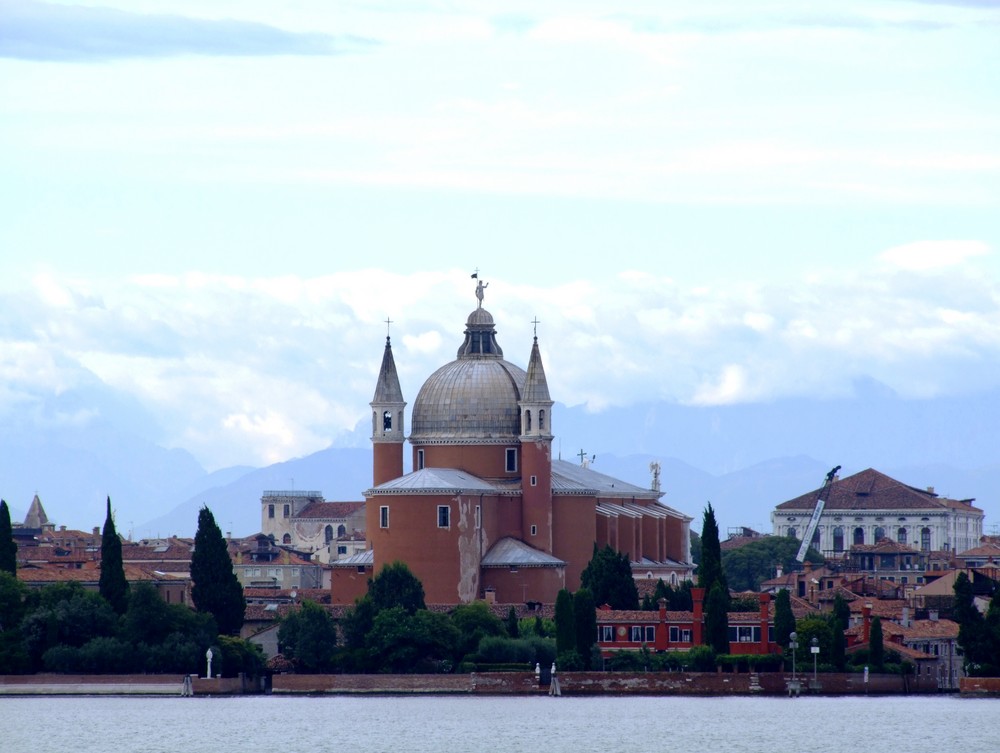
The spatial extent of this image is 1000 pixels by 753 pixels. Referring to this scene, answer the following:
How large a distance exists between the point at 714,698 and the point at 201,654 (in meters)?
15.5

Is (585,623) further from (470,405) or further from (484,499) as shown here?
(470,405)

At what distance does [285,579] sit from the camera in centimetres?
13162

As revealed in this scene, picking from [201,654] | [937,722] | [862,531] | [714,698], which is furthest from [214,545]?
[862,531]

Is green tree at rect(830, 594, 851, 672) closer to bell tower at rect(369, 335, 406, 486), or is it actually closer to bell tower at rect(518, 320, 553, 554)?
bell tower at rect(518, 320, 553, 554)

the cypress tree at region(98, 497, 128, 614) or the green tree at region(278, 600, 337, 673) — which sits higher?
the cypress tree at region(98, 497, 128, 614)

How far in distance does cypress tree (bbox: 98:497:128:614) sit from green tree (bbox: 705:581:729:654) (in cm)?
1796

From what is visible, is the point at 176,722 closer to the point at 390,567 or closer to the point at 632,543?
the point at 390,567

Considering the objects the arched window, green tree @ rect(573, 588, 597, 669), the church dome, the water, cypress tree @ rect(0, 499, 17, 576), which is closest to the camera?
the water

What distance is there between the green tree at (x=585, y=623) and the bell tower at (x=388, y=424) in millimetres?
19533

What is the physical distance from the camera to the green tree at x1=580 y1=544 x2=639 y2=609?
8788cm

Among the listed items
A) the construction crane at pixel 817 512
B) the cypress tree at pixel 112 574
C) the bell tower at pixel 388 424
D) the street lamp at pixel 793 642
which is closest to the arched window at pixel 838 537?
the construction crane at pixel 817 512

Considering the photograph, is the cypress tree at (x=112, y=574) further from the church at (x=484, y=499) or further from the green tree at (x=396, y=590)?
the church at (x=484, y=499)

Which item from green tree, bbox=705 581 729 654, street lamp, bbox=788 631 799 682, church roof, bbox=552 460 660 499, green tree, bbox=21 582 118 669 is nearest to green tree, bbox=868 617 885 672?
street lamp, bbox=788 631 799 682

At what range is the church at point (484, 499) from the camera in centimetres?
9175
